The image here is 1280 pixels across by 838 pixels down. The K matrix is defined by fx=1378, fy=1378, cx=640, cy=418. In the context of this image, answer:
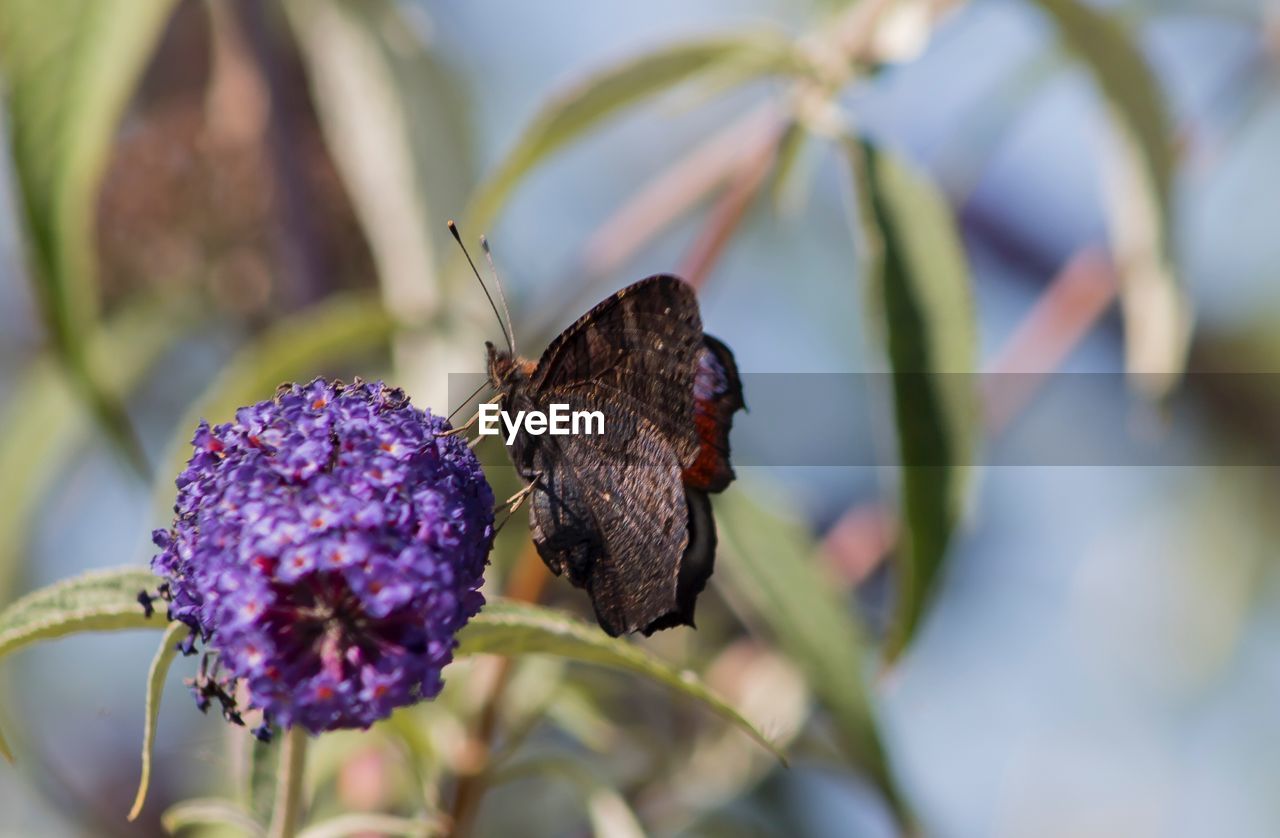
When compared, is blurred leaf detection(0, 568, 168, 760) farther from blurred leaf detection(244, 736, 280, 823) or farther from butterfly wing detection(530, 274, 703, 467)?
butterfly wing detection(530, 274, 703, 467)

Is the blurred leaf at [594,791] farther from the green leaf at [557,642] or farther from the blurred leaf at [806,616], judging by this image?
the green leaf at [557,642]

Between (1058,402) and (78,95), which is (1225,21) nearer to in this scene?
(1058,402)

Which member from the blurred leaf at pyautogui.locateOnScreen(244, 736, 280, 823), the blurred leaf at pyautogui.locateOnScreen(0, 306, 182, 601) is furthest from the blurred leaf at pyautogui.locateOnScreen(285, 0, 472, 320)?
the blurred leaf at pyautogui.locateOnScreen(244, 736, 280, 823)

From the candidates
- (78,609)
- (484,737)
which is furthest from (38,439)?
(78,609)

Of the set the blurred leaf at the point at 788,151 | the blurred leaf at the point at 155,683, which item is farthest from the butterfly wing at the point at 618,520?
the blurred leaf at the point at 788,151

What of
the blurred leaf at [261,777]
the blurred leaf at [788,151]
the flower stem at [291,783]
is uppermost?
the blurred leaf at [788,151]

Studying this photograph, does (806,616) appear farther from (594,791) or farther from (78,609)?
(78,609)
